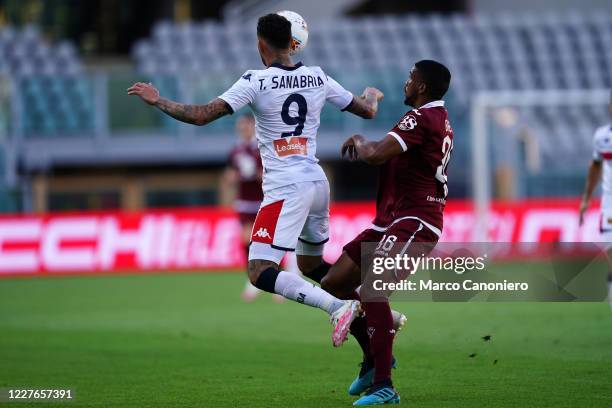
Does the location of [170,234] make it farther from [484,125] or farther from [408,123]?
[408,123]

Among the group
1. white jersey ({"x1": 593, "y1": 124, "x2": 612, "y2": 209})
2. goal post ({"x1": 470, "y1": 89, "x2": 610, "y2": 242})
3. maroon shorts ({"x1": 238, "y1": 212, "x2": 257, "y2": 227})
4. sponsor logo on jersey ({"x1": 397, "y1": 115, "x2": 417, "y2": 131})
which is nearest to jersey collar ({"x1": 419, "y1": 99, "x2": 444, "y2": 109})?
sponsor logo on jersey ({"x1": 397, "y1": 115, "x2": 417, "y2": 131})

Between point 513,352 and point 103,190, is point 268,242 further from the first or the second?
point 103,190

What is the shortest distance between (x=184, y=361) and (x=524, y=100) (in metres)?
12.2

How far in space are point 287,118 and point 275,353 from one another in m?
3.02

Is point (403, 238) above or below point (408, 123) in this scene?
below

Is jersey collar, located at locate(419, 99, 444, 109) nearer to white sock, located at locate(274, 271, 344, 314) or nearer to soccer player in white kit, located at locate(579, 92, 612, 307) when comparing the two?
white sock, located at locate(274, 271, 344, 314)

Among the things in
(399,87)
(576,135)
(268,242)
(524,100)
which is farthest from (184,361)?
(576,135)

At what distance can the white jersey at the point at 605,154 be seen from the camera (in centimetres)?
1109

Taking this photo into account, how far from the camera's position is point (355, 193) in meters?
25.1

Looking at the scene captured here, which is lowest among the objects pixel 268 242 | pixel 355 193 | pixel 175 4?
pixel 355 193

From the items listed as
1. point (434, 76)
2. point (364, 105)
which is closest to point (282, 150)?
point (364, 105)

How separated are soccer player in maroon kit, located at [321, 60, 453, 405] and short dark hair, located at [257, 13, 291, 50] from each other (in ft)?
2.80

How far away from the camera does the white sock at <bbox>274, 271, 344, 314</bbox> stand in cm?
734

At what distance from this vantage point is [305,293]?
749cm
